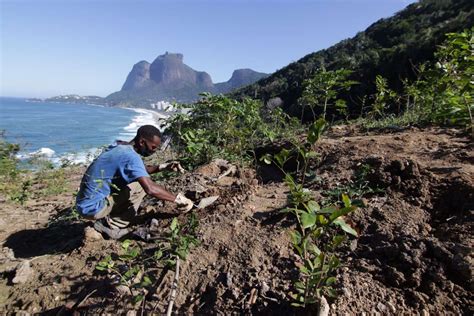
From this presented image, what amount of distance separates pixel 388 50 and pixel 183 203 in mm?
31502

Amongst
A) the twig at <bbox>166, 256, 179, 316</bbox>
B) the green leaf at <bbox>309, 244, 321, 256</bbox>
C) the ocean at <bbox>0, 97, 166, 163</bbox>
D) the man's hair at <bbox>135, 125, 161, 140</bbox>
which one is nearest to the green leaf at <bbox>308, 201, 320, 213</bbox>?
the green leaf at <bbox>309, 244, 321, 256</bbox>

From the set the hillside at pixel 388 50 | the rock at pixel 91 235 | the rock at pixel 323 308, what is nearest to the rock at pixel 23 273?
the rock at pixel 91 235

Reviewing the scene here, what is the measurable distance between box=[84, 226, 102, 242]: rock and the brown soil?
39 mm

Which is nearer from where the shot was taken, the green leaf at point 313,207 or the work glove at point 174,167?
the green leaf at point 313,207

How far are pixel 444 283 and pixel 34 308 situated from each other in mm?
2679

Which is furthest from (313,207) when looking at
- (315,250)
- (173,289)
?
(173,289)

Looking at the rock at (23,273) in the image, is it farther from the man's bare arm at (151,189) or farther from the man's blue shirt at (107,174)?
the man's bare arm at (151,189)

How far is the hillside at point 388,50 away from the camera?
2369 centimetres

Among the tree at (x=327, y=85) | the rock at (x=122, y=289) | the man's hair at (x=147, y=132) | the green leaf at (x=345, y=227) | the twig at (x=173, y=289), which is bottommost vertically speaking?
the rock at (x=122, y=289)

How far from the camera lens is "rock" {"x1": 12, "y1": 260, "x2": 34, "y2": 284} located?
2.68 meters

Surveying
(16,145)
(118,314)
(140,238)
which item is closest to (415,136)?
(140,238)

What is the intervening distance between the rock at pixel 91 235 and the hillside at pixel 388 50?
38.2 feet

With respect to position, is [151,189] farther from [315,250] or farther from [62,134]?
[62,134]

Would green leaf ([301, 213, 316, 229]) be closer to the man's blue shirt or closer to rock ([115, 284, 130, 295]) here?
rock ([115, 284, 130, 295])
